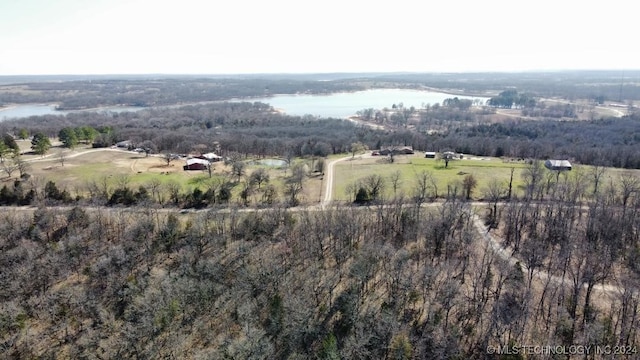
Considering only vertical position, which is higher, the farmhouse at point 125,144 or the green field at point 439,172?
the farmhouse at point 125,144

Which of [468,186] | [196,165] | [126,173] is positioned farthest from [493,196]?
[126,173]

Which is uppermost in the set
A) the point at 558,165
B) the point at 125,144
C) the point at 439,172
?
the point at 125,144

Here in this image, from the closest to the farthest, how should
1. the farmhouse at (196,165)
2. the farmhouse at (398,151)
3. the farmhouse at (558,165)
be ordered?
the farmhouse at (558,165), the farmhouse at (196,165), the farmhouse at (398,151)

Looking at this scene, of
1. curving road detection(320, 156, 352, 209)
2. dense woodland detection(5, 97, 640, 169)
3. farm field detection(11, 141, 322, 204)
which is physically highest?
dense woodland detection(5, 97, 640, 169)

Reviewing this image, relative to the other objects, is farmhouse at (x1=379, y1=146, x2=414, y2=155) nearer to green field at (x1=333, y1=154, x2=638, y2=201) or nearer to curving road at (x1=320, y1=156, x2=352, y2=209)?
green field at (x1=333, y1=154, x2=638, y2=201)

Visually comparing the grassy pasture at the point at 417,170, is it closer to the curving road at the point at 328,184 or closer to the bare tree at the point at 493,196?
the curving road at the point at 328,184

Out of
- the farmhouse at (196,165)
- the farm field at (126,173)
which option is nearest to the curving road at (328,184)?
the farm field at (126,173)

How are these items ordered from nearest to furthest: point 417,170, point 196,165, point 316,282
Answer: point 316,282 < point 417,170 < point 196,165

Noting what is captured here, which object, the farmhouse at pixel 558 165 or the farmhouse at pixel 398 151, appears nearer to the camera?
the farmhouse at pixel 558 165

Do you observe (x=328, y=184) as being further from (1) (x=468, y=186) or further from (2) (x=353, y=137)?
(2) (x=353, y=137)

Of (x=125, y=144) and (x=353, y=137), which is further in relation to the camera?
(x=353, y=137)

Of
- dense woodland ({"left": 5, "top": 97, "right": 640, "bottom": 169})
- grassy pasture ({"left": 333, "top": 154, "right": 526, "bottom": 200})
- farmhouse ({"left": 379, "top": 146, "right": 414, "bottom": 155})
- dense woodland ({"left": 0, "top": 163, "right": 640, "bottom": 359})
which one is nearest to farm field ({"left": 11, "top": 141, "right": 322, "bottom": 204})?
grassy pasture ({"left": 333, "top": 154, "right": 526, "bottom": 200})

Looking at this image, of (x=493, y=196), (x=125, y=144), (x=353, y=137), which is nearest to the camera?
(x=493, y=196)

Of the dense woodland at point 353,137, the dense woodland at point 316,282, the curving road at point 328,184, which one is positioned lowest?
the dense woodland at point 316,282
